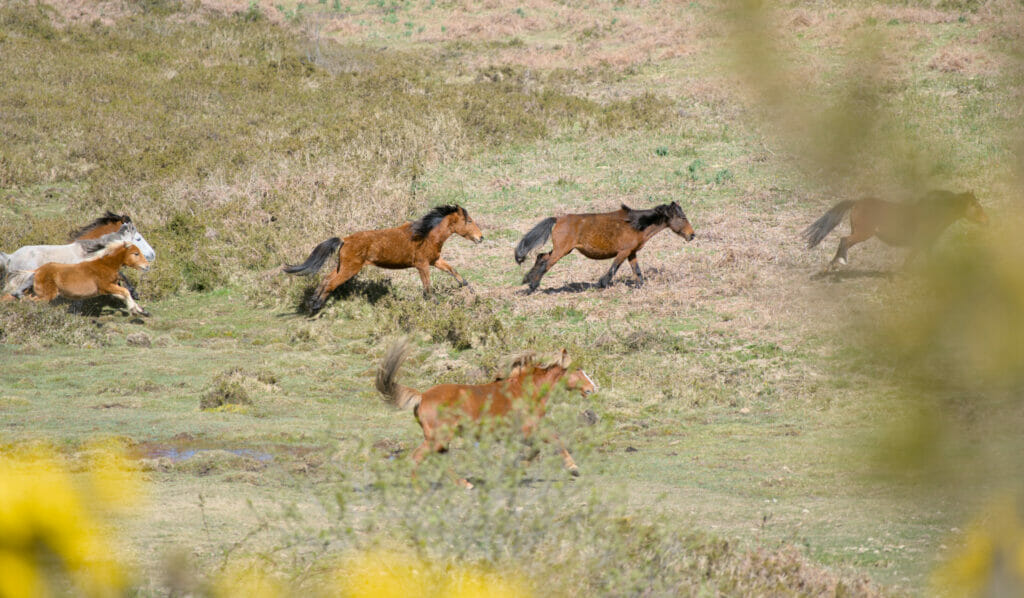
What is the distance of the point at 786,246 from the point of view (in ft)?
57.6

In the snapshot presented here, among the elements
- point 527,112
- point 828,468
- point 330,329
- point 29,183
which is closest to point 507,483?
point 828,468

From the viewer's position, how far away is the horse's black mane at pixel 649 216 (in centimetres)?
1617

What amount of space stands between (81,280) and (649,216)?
27.9 feet

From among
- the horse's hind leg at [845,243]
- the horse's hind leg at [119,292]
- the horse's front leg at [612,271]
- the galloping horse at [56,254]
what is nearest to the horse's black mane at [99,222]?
the galloping horse at [56,254]

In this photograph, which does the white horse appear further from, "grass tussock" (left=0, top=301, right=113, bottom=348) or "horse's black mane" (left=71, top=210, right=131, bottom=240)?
"grass tussock" (left=0, top=301, right=113, bottom=348)

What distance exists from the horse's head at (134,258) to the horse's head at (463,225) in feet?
15.3

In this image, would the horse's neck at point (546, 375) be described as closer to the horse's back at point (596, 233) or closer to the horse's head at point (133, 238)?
the horse's back at point (596, 233)

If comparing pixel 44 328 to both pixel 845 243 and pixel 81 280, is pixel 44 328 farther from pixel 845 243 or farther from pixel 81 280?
pixel 845 243

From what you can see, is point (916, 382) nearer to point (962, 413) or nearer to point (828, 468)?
point (962, 413)

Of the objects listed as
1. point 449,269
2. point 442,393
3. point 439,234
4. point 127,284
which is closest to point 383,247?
point 439,234

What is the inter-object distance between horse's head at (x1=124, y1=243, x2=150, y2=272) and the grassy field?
789 millimetres

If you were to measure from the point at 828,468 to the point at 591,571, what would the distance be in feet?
14.0

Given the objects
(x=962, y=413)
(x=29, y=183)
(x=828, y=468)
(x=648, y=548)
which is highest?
(x=962, y=413)

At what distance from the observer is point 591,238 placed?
16031 mm
